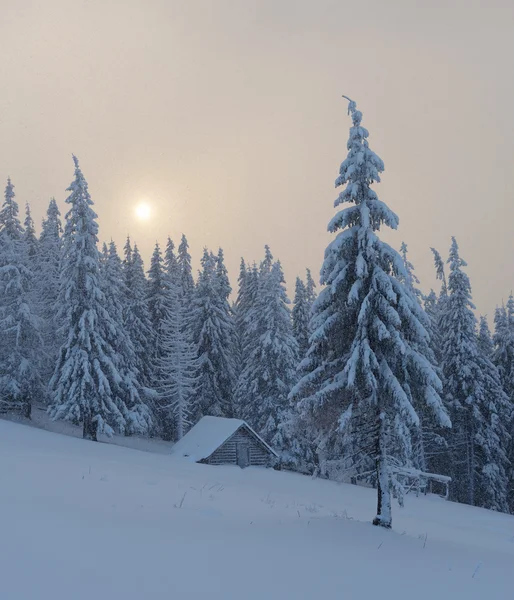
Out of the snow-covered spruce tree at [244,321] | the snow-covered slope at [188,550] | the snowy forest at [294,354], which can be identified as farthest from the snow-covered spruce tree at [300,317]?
the snow-covered slope at [188,550]

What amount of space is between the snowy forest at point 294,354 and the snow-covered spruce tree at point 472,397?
0.12 metres

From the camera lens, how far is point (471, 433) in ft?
129

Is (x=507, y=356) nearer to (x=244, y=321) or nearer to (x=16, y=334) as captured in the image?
(x=244, y=321)

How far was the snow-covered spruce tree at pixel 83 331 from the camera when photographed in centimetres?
3234

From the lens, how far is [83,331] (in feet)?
105

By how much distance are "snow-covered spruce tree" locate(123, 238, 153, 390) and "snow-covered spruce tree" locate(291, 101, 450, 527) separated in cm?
3044

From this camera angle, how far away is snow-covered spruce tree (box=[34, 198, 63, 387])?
39.2 meters

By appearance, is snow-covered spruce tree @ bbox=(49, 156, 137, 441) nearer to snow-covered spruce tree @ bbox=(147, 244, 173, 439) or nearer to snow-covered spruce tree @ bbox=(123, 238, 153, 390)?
snow-covered spruce tree @ bbox=(123, 238, 153, 390)

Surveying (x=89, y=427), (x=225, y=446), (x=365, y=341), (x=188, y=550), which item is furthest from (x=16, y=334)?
(x=188, y=550)

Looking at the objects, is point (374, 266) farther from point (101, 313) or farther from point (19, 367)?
point (19, 367)

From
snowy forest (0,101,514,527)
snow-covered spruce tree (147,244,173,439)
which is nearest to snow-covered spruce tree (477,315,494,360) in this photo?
snowy forest (0,101,514,527)

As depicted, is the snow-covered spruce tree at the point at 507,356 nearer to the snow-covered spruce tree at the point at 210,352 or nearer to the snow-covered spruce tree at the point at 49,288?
the snow-covered spruce tree at the point at 210,352

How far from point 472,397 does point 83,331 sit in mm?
27881

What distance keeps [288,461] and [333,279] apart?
27.4 meters
